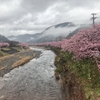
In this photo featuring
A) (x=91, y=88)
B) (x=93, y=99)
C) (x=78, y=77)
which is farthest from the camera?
(x=78, y=77)

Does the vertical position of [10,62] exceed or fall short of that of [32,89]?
it exceeds it

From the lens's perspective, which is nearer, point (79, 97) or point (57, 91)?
point (79, 97)

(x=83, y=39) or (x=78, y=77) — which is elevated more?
(x=83, y=39)

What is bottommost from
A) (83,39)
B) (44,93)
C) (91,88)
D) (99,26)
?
(44,93)

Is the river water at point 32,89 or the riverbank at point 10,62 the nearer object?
the river water at point 32,89

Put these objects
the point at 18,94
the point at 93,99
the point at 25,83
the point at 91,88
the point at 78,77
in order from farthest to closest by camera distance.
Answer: the point at 25,83, the point at 18,94, the point at 78,77, the point at 91,88, the point at 93,99

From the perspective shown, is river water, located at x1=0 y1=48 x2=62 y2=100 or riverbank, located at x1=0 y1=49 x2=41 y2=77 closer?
river water, located at x1=0 y1=48 x2=62 y2=100

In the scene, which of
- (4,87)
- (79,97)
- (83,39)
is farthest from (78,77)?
(4,87)

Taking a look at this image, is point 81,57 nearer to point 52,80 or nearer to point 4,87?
point 52,80

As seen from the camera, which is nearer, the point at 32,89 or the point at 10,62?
the point at 32,89

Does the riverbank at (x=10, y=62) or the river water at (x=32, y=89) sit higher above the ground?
the riverbank at (x=10, y=62)

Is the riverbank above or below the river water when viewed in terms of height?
above

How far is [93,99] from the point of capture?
56.9ft

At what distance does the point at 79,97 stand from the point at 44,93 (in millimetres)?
10557
